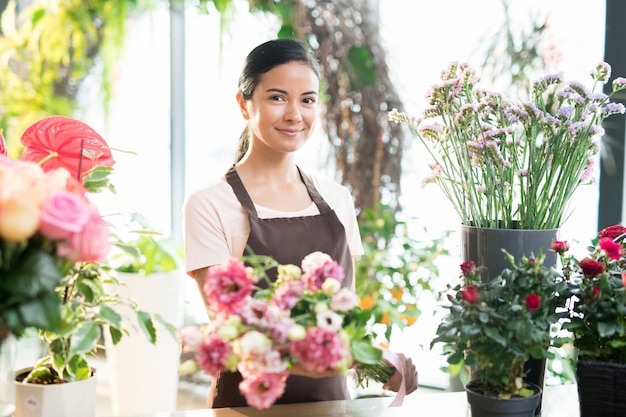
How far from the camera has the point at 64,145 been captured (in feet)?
4.19

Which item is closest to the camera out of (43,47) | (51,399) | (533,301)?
(533,301)

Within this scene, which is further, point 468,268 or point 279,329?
point 468,268

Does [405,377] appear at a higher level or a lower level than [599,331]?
Result: lower

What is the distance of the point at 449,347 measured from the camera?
3.73ft

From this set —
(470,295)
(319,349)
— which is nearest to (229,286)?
(319,349)

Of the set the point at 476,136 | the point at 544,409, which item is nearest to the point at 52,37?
the point at 476,136

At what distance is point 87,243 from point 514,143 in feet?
2.59

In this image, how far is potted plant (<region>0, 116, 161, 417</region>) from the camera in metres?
0.81

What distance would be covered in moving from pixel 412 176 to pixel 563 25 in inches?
36.1

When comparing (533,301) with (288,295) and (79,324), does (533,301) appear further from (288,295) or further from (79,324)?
(79,324)

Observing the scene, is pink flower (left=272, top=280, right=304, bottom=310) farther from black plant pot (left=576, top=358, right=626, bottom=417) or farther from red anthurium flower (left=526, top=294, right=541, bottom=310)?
black plant pot (left=576, top=358, right=626, bottom=417)

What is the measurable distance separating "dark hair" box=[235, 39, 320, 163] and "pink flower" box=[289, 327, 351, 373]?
880 mm

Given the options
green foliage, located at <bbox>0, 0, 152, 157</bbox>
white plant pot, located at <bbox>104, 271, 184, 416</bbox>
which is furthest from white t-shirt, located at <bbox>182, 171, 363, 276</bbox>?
green foliage, located at <bbox>0, 0, 152, 157</bbox>

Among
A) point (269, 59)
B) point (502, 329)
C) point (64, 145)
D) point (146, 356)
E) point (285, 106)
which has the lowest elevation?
point (146, 356)
